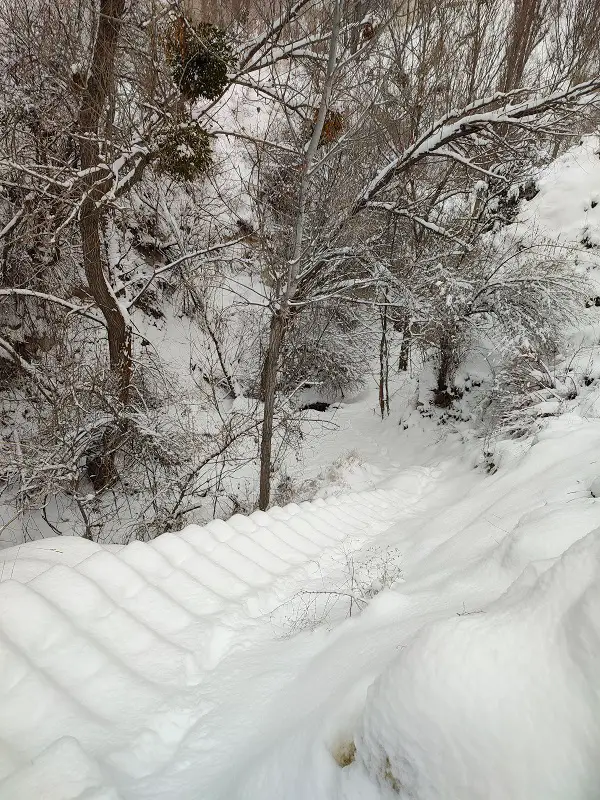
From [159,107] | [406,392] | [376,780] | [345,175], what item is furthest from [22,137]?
[406,392]

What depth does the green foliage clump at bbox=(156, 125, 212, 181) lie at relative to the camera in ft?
16.1

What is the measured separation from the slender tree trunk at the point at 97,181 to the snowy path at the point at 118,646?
4.09 meters

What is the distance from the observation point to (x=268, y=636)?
2242 mm

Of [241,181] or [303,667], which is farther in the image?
[241,181]

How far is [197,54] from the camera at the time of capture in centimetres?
451

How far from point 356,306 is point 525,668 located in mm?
10710

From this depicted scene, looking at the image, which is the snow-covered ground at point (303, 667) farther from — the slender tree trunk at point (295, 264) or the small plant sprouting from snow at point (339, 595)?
the slender tree trunk at point (295, 264)

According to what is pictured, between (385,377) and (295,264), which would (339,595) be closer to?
(295,264)

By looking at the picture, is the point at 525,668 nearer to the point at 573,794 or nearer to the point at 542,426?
the point at 573,794

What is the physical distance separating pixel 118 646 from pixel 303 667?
2.73 ft

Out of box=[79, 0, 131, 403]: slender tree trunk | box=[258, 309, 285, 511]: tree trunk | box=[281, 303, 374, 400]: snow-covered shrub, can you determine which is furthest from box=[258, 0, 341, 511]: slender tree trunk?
box=[281, 303, 374, 400]: snow-covered shrub

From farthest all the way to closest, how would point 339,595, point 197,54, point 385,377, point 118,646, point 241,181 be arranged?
point 385,377 < point 241,181 < point 197,54 < point 339,595 < point 118,646

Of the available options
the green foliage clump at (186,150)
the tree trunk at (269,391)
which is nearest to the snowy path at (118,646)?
the tree trunk at (269,391)

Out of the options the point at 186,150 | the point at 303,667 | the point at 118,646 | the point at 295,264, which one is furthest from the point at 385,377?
the point at 118,646
